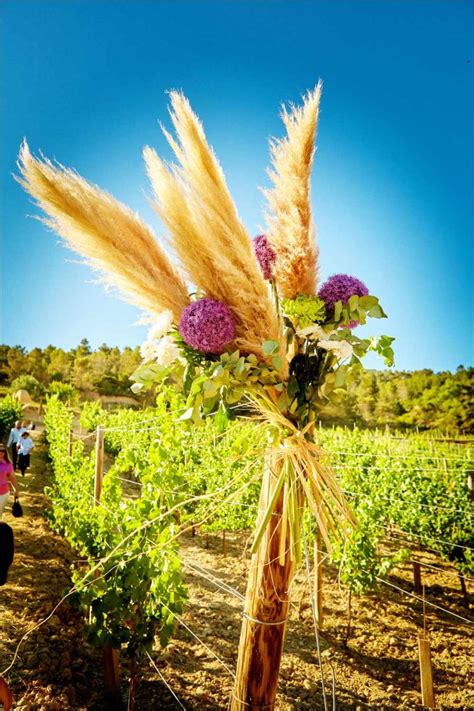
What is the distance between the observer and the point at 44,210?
40.6 inches

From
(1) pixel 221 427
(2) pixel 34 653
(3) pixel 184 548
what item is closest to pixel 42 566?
(2) pixel 34 653

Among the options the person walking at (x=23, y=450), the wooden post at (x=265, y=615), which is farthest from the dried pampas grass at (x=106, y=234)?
the person walking at (x=23, y=450)

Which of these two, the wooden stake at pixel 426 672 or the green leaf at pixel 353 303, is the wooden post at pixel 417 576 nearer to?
the wooden stake at pixel 426 672

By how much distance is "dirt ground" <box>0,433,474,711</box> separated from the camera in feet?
9.45

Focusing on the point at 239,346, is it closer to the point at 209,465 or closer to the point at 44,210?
the point at 44,210

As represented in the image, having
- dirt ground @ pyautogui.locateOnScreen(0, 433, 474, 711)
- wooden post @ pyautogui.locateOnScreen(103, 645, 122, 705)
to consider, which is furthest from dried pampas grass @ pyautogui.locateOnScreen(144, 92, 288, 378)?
wooden post @ pyautogui.locateOnScreen(103, 645, 122, 705)

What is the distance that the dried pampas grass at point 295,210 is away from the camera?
3.30ft

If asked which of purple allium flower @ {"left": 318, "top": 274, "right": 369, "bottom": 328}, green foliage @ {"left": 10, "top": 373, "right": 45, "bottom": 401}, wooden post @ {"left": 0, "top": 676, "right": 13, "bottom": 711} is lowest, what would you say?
wooden post @ {"left": 0, "top": 676, "right": 13, "bottom": 711}

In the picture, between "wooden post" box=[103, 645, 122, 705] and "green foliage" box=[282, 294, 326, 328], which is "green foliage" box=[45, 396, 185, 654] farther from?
"green foliage" box=[282, 294, 326, 328]

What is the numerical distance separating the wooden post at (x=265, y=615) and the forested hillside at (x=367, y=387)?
32.7 m

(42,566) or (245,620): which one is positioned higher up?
(245,620)

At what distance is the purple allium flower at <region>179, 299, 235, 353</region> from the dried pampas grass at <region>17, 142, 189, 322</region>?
10cm

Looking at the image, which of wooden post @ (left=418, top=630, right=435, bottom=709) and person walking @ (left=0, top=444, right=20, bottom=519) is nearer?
wooden post @ (left=418, top=630, right=435, bottom=709)

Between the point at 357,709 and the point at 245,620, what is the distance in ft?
9.17
